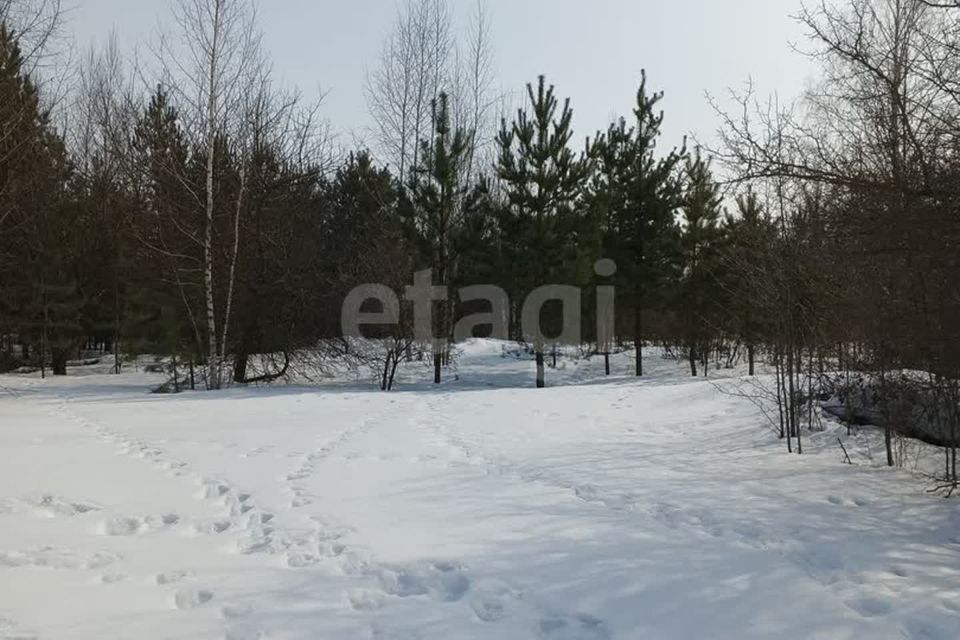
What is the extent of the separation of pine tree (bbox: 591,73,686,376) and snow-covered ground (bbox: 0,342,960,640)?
39.1ft

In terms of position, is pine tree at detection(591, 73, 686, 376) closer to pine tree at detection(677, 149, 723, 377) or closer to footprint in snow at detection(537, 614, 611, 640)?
pine tree at detection(677, 149, 723, 377)

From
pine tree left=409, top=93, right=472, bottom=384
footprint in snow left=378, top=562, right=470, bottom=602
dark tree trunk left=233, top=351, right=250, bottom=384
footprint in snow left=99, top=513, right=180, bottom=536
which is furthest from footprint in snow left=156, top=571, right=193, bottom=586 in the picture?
pine tree left=409, top=93, right=472, bottom=384

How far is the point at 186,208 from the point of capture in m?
14.8

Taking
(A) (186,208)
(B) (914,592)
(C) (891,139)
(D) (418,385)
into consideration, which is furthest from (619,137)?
(B) (914,592)

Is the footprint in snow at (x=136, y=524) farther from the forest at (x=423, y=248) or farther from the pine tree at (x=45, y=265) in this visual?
the pine tree at (x=45, y=265)

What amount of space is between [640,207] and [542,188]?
3.79m

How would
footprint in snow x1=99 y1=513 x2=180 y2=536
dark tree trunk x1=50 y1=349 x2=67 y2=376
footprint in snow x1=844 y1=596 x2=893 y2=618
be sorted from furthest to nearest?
dark tree trunk x1=50 y1=349 x2=67 y2=376, footprint in snow x1=99 y1=513 x2=180 y2=536, footprint in snow x1=844 y1=596 x2=893 y2=618

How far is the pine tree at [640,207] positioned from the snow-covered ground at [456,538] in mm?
11922

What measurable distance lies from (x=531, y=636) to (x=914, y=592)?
2102mm

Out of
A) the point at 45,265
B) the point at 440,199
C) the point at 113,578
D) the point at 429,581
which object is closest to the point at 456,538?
the point at 429,581

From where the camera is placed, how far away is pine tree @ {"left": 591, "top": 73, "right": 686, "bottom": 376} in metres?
19.4

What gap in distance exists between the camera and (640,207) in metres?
19.7

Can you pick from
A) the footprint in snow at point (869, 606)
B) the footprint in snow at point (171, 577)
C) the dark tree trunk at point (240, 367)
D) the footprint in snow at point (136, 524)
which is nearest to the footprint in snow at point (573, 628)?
the footprint in snow at point (869, 606)

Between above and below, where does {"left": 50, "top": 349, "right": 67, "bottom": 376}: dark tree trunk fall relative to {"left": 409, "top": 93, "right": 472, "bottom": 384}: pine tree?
below
